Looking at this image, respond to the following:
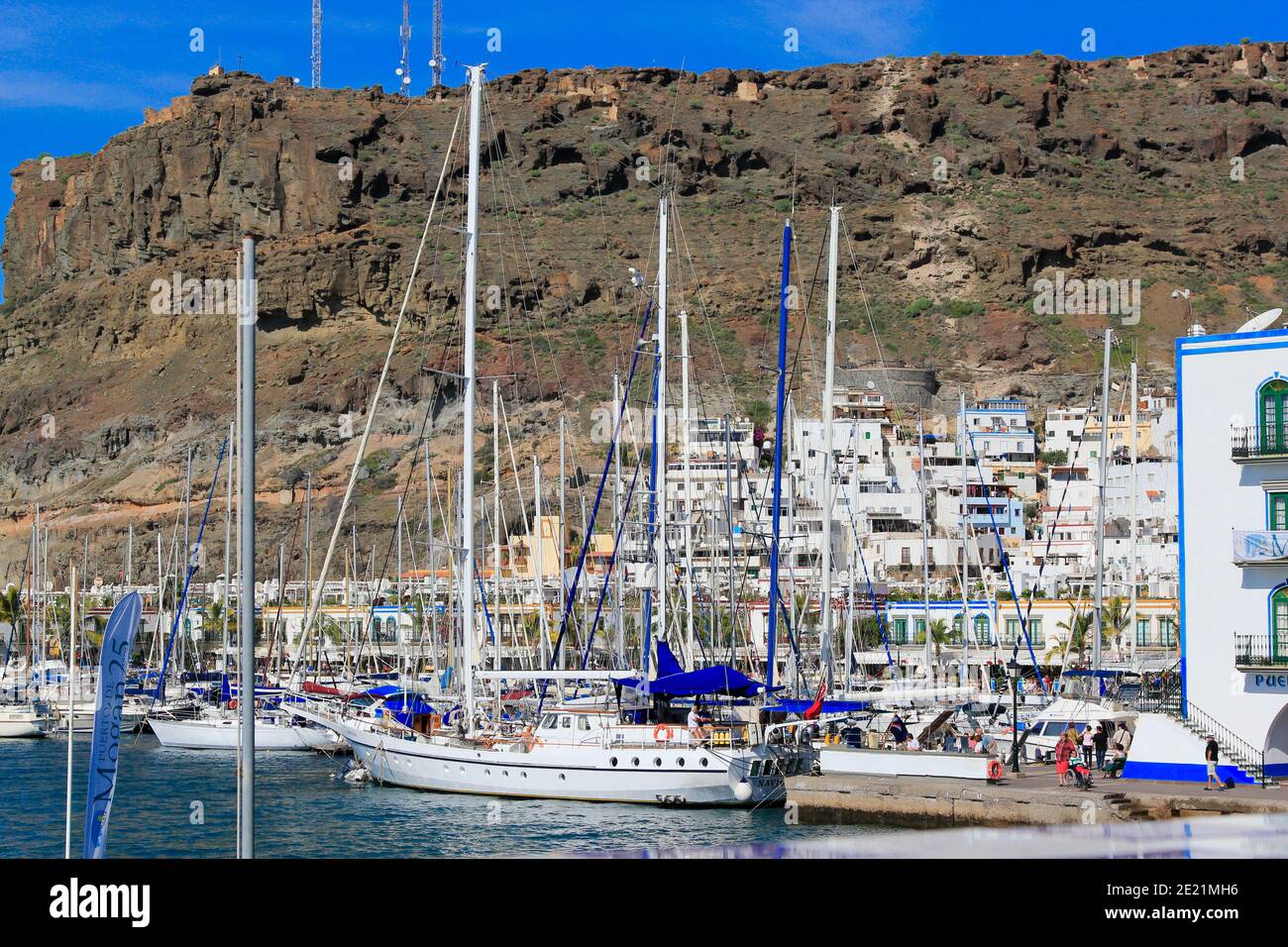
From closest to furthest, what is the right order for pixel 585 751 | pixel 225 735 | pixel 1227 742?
1. pixel 1227 742
2. pixel 585 751
3. pixel 225 735

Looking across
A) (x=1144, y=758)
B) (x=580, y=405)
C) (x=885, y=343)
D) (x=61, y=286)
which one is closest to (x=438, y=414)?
(x=580, y=405)

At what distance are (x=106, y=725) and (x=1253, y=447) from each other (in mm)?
22449

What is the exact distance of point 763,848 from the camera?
943cm

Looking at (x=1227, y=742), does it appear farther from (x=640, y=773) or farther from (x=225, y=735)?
(x=225, y=735)

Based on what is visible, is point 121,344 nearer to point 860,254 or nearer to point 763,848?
point 860,254

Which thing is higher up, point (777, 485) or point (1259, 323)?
point (1259, 323)

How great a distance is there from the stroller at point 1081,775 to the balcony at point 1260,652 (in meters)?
3.21

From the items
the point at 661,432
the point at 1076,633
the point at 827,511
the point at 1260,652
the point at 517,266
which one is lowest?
the point at 1076,633

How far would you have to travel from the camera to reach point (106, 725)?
51.1 feet

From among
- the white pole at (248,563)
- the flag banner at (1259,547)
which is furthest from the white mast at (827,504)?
the white pole at (248,563)

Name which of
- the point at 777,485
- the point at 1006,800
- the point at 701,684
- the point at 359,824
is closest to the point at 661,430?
the point at 777,485

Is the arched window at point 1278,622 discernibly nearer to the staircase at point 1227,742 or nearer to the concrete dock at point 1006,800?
the staircase at point 1227,742

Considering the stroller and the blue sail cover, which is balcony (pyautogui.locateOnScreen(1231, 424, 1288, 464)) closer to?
the stroller
